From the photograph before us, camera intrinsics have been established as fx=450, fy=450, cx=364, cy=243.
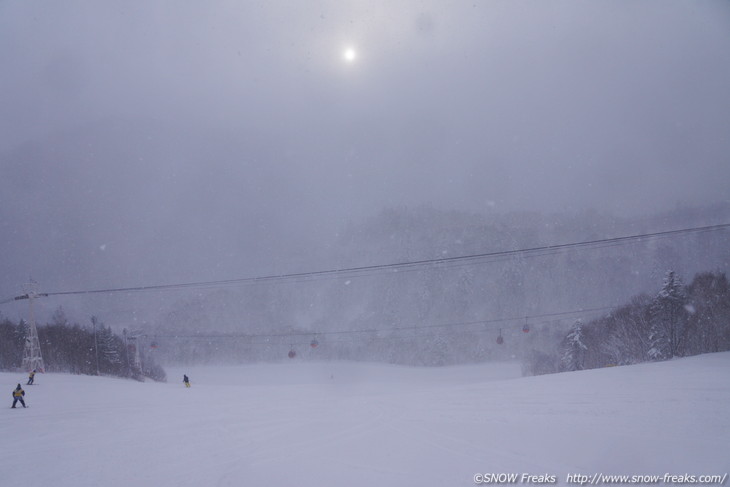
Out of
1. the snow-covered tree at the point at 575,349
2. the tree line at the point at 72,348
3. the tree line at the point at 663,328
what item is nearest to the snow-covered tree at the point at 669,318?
the tree line at the point at 663,328

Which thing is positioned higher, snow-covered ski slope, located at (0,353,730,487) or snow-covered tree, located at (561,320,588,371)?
snow-covered ski slope, located at (0,353,730,487)

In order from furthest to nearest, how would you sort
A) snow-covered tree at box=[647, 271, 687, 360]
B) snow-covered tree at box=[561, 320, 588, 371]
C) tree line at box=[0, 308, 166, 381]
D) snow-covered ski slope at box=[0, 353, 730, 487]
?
tree line at box=[0, 308, 166, 381] < snow-covered tree at box=[561, 320, 588, 371] < snow-covered tree at box=[647, 271, 687, 360] < snow-covered ski slope at box=[0, 353, 730, 487]

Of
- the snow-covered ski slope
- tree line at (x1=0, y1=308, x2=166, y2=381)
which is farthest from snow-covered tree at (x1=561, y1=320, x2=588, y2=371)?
tree line at (x1=0, y1=308, x2=166, y2=381)

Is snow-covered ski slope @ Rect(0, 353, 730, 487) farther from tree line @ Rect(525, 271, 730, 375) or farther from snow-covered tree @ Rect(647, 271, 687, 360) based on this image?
tree line @ Rect(525, 271, 730, 375)

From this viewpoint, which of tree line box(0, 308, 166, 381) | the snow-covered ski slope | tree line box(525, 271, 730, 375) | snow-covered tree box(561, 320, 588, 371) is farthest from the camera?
tree line box(0, 308, 166, 381)

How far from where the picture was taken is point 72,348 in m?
66.1

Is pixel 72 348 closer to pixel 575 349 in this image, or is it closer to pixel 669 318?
pixel 575 349

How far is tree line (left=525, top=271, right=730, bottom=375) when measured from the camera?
4731 cm

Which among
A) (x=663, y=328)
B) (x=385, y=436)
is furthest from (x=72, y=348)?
(x=663, y=328)

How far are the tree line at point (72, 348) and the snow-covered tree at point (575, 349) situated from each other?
55.5 meters

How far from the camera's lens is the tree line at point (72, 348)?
62.3 m

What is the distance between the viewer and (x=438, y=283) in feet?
336

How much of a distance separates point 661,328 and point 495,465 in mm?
47876

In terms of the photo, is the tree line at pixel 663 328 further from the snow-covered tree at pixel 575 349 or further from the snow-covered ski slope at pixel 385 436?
the snow-covered ski slope at pixel 385 436
